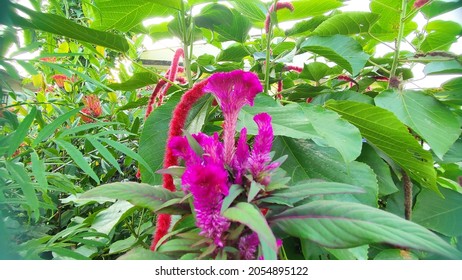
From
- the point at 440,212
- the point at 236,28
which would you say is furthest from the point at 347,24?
the point at 440,212

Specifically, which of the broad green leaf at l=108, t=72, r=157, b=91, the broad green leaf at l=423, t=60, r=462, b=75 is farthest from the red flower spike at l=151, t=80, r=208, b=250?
the broad green leaf at l=423, t=60, r=462, b=75

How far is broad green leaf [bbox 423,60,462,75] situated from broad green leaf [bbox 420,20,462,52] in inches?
3.1

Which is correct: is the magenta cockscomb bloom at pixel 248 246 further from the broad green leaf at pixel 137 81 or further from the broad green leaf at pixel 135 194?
the broad green leaf at pixel 137 81

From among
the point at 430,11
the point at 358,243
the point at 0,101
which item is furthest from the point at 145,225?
the point at 430,11

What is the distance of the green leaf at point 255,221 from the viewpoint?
18 centimetres

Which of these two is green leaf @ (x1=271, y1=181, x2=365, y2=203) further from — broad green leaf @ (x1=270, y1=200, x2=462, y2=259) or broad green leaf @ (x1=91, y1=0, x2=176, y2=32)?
broad green leaf @ (x1=91, y1=0, x2=176, y2=32)

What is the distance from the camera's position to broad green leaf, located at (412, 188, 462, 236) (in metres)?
0.41

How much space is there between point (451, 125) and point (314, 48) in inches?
7.3

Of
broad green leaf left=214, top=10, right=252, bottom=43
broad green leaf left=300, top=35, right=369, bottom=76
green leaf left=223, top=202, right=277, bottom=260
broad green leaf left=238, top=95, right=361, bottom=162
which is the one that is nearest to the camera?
green leaf left=223, top=202, right=277, bottom=260

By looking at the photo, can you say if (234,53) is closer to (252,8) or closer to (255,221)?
(252,8)

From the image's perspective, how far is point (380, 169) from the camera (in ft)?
1.40

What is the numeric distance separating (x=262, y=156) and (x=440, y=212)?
30 centimetres

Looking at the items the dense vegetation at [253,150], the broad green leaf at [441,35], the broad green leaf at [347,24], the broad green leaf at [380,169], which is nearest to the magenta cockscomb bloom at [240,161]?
the dense vegetation at [253,150]

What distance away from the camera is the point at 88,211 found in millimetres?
719
